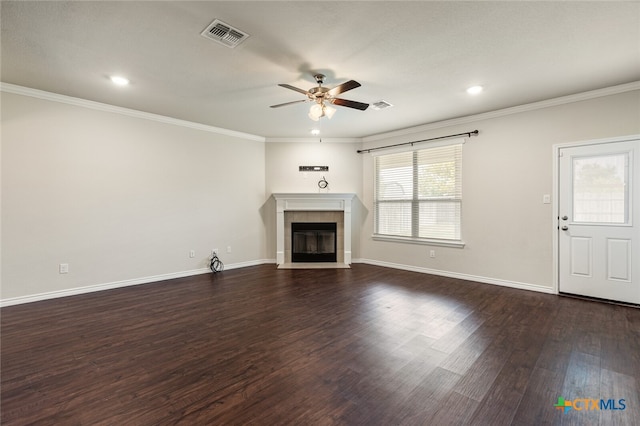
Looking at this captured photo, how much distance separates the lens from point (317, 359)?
2248 mm

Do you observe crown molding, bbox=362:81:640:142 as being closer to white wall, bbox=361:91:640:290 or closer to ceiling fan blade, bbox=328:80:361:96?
white wall, bbox=361:91:640:290

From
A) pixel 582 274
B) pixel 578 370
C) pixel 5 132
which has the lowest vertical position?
pixel 578 370

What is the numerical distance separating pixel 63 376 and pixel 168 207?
10.3ft

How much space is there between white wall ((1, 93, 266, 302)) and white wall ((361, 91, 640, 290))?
4161 millimetres

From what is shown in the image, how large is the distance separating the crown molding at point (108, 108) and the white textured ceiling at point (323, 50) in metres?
0.12

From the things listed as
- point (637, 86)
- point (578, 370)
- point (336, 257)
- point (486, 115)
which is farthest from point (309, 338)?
point (637, 86)

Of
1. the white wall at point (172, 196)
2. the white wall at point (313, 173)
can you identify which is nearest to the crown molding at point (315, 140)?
the white wall at point (313, 173)

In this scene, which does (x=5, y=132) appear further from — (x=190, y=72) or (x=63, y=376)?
(x=63, y=376)

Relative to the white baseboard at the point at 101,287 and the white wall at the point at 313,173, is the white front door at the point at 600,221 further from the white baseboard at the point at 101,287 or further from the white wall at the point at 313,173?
the white baseboard at the point at 101,287

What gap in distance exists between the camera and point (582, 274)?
12.2 ft

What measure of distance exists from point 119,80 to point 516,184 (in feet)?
18.3

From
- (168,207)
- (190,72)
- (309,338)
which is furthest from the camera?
(168,207)

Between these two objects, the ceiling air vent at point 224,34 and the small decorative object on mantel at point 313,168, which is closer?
the ceiling air vent at point 224,34

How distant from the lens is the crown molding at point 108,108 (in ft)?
11.5
